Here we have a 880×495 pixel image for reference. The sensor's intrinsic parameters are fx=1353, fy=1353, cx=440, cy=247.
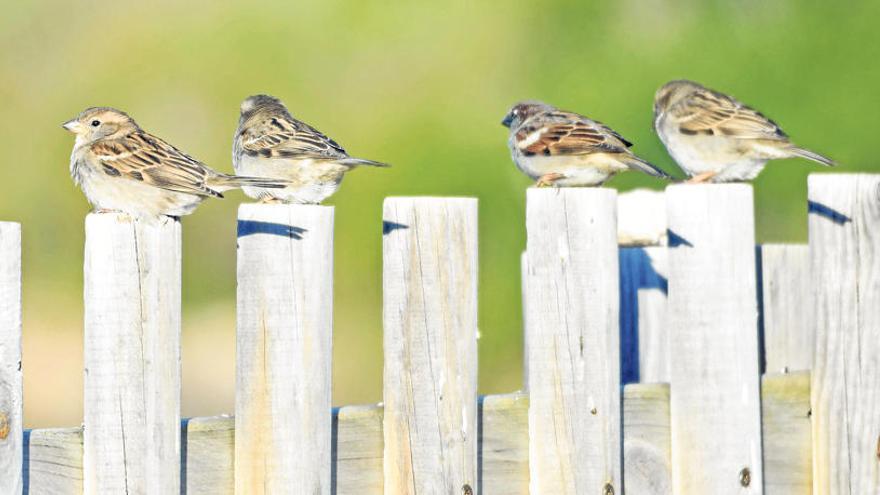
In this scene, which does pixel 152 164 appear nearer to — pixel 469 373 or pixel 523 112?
pixel 469 373

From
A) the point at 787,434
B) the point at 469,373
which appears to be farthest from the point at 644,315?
the point at 469,373

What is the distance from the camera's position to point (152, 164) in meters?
5.73

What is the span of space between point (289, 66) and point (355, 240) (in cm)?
183

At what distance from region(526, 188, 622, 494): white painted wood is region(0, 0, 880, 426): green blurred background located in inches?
213

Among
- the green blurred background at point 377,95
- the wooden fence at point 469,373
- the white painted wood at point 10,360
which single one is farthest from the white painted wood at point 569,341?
the green blurred background at point 377,95

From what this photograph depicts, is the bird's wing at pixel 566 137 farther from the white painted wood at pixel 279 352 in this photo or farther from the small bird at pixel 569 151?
the white painted wood at pixel 279 352

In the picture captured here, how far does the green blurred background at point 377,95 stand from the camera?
10133mm

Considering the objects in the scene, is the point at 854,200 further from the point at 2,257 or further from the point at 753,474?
the point at 2,257

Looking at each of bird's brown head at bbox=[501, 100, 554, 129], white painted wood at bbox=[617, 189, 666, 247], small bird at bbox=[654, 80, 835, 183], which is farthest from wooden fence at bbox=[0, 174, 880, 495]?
bird's brown head at bbox=[501, 100, 554, 129]

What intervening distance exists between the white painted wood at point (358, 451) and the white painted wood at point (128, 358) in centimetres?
53

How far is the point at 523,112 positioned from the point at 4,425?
450cm

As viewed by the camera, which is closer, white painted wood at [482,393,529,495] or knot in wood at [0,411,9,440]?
knot in wood at [0,411,9,440]

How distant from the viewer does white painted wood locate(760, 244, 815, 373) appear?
17.8 ft

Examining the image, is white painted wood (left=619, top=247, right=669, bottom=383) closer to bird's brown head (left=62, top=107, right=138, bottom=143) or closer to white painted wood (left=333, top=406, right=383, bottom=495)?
white painted wood (left=333, top=406, right=383, bottom=495)
